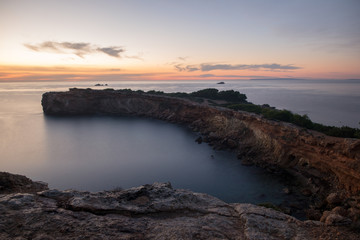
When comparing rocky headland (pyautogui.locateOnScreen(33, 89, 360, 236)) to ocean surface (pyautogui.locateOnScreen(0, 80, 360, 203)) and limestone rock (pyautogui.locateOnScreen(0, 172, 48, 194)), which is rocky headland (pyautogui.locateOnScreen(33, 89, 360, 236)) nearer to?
ocean surface (pyautogui.locateOnScreen(0, 80, 360, 203))

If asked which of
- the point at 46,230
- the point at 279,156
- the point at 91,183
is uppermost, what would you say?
the point at 46,230

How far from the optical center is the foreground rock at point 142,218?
5301 millimetres

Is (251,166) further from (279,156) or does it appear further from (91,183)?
(91,183)

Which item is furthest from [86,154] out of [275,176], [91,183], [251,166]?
[275,176]

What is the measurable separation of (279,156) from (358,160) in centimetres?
715

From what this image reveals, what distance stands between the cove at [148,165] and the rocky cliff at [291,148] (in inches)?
73.3

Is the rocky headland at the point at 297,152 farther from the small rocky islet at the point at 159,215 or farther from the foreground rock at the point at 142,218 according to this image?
the foreground rock at the point at 142,218

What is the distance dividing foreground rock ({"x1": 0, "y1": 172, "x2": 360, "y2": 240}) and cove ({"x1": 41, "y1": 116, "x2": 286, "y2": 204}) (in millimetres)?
8984

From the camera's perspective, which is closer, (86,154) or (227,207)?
(227,207)

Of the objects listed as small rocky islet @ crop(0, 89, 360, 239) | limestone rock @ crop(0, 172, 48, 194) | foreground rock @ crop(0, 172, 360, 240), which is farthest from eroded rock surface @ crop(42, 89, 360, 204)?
limestone rock @ crop(0, 172, 48, 194)

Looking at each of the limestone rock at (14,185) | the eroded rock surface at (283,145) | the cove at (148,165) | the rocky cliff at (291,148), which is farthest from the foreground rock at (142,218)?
the eroded rock surface at (283,145)

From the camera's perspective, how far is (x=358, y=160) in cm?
1373

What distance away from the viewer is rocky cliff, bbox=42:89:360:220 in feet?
45.9

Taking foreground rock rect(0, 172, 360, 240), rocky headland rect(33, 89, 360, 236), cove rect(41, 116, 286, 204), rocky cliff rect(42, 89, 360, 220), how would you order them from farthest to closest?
cove rect(41, 116, 286, 204)
rocky cliff rect(42, 89, 360, 220)
rocky headland rect(33, 89, 360, 236)
foreground rock rect(0, 172, 360, 240)
